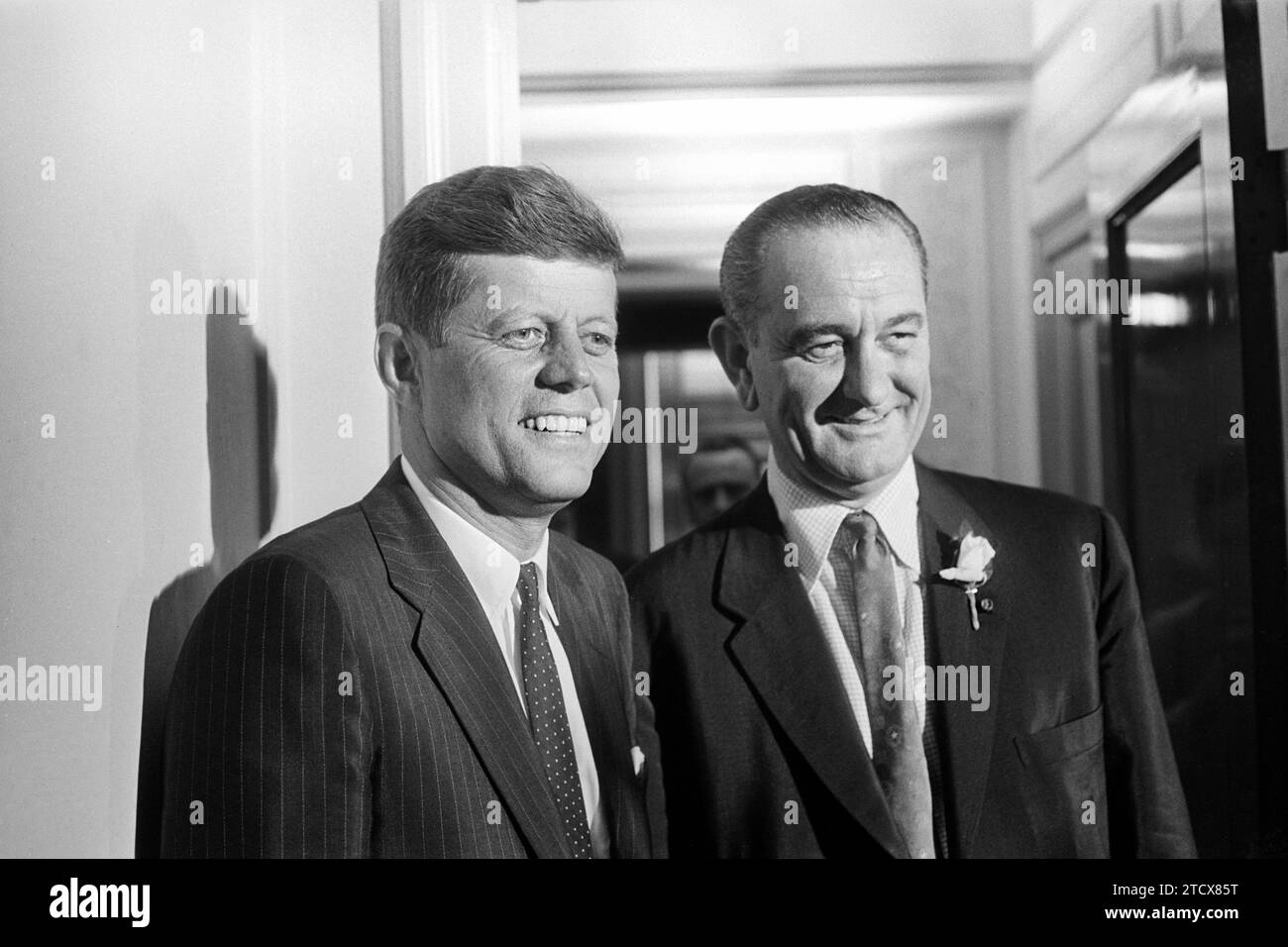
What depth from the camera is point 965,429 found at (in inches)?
69.0

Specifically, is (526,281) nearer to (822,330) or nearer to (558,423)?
(558,423)

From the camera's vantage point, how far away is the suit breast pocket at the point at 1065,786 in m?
1.71

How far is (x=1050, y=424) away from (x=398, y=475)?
0.98 metres

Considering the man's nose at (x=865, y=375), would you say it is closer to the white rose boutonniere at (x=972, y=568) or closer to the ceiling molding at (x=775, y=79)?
the white rose boutonniere at (x=972, y=568)

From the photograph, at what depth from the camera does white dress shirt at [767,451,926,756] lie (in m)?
1.71

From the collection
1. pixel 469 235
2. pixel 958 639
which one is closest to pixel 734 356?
pixel 469 235

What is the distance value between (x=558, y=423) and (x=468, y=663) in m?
0.36

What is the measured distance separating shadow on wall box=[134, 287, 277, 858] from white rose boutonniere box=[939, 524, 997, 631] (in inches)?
40.6

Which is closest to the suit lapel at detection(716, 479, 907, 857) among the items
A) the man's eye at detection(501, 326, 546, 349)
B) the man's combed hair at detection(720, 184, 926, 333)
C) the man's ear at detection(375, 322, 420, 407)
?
the man's combed hair at detection(720, 184, 926, 333)

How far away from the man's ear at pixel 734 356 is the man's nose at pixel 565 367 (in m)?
0.20

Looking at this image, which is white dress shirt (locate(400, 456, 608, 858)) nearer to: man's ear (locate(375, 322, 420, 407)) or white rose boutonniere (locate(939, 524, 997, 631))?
man's ear (locate(375, 322, 420, 407))

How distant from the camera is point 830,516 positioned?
173cm

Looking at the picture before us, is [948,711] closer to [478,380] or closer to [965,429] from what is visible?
[965,429]

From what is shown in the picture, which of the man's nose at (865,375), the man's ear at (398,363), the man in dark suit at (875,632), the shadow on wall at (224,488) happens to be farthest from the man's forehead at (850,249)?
the shadow on wall at (224,488)
